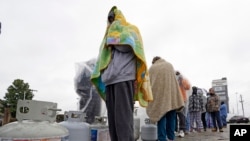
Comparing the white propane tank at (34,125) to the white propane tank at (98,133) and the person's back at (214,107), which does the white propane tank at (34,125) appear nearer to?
the white propane tank at (98,133)

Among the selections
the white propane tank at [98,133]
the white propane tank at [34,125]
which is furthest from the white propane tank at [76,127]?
the white propane tank at [34,125]

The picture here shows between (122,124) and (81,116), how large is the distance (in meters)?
0.91

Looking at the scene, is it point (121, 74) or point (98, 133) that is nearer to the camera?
point (121, 74)

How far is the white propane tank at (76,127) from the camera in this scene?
264cm

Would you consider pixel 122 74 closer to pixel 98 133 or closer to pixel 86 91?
pixel 98 133

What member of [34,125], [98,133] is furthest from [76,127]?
[34,125]

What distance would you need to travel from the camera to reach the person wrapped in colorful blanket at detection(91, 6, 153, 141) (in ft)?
7.03

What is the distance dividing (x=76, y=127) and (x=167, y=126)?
5.68 feet

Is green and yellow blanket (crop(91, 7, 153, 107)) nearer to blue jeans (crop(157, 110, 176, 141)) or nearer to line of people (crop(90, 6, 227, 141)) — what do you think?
line of people (crop(90, 6, 227, 141))

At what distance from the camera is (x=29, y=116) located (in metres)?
1.73

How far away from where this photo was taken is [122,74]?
223cm

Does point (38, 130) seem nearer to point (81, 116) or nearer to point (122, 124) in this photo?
point (122, 124)

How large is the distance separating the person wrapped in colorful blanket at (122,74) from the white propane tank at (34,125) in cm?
57

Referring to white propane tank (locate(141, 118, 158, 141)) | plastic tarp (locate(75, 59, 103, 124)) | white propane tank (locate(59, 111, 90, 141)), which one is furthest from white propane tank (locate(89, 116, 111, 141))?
white propane tank (locate(141, 118, 158, 141))
